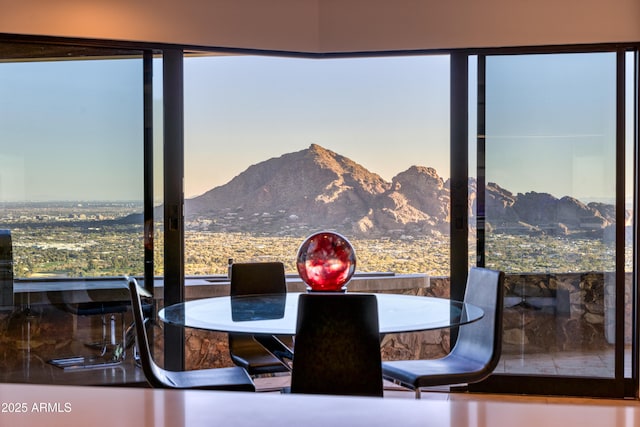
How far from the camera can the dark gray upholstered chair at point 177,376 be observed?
8.74 feet

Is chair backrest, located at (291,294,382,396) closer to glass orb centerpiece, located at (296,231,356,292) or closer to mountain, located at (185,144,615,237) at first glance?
glass orb centerpiece, located at (296,231,356,292)

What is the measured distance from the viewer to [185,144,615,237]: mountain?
18.6 ft

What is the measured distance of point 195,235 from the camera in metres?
5.32

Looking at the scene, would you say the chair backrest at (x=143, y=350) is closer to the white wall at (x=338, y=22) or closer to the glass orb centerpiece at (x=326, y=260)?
the glass orb centerpiece at (x=326, y=260)

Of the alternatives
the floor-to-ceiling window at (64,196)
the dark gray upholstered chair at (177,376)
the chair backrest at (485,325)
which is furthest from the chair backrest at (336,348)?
the floor-to-ceiling window at (64,196)

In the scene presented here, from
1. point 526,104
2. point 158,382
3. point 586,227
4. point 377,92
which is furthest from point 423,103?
point 158,382

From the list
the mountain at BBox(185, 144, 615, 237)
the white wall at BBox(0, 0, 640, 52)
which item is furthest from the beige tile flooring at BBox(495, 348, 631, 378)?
the white wall at BBox(0, 0, 640, 52)

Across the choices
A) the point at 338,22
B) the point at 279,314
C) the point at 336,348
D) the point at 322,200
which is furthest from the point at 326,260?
the point at 322,200

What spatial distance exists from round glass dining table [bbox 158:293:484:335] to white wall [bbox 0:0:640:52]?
5.85 ft

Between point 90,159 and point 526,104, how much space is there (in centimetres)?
280

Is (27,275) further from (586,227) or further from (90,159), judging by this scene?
(586,227)

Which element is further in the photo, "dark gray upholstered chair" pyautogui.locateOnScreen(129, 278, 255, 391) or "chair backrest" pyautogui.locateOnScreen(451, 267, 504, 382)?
"chair backrest" pyautogui.locateOnScreen(451, 267, 504, 382)

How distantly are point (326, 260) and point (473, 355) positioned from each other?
911 mm

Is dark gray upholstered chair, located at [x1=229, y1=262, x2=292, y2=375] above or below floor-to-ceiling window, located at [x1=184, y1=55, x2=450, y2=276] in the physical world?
below
